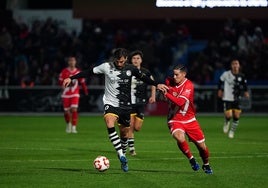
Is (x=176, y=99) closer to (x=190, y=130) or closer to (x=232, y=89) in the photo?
(x=190, y=130)

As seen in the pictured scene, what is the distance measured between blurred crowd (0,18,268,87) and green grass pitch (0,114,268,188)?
7298 millimetres

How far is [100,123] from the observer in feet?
95.5

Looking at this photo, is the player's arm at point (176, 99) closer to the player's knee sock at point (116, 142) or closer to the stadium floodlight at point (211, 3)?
the player's knee sock at point (116, 142)

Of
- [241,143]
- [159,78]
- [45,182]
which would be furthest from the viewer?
[159,78]

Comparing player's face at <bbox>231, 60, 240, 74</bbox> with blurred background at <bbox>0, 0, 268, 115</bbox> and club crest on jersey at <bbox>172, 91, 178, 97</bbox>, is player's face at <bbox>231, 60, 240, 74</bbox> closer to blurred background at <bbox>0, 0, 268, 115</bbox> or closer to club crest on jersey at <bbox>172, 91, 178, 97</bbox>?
blurred background at <bbox>0, 0, 268, 115</bbox>

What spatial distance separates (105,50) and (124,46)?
4.70 ft

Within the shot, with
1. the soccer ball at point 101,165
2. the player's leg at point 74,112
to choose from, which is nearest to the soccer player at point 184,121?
the soccer ball at point 101,165

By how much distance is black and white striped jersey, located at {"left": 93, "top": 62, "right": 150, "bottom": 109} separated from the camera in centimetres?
1427

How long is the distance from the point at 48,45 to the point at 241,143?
1770 centimetres

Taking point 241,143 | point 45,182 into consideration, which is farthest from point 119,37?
point 45,182

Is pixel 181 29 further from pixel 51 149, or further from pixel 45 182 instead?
pixel 45 182

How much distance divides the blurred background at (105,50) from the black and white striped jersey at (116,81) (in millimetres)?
18061

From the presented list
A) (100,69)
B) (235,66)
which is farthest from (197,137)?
(235,66)

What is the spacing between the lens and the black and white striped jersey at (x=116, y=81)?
562 inches
